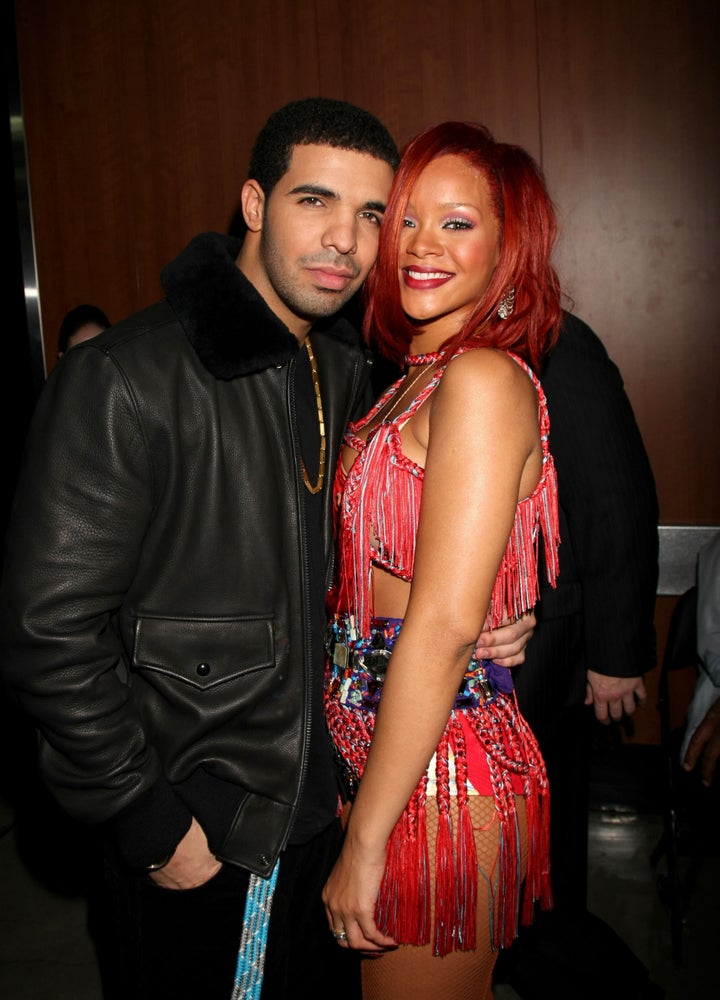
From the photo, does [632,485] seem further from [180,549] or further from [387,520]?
[180,549]

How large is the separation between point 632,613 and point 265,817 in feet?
3.94

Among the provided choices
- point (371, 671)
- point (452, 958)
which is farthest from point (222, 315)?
point (452, 958)

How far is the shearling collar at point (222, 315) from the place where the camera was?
137 cm

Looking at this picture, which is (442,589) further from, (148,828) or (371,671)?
(148,828)

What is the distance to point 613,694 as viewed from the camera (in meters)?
2.23

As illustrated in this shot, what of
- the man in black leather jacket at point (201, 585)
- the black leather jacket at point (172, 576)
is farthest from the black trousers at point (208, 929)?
the black leather jacket at point (172, 576)

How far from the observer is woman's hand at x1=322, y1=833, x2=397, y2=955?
1.29 metres

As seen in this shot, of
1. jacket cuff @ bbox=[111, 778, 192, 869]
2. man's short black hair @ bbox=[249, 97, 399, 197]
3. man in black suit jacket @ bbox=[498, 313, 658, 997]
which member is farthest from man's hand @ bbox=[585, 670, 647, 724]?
man's short black hair @ bbox=[249, 97, 399, 197]

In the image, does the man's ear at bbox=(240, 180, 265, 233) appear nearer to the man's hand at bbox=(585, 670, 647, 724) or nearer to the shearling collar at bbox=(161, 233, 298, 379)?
the shearling collar at bbox=(161, 233, 298, 379)

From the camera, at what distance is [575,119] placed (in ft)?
10.9

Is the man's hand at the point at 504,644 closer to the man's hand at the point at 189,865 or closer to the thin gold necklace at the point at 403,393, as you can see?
the thin gold necklace at the point at 403,393

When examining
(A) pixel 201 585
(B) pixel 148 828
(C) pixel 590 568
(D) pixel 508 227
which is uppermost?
(D) pixel 508 227


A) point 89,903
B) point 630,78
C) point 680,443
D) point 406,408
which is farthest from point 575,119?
point 89,903

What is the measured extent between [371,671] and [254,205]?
911 mm
